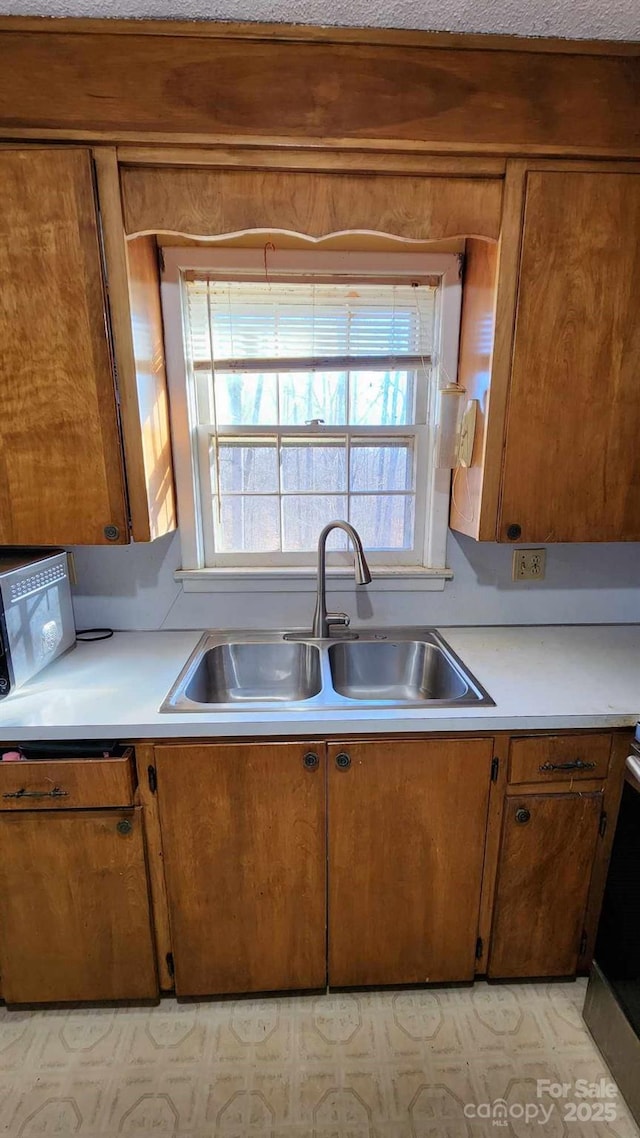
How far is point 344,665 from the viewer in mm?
1687

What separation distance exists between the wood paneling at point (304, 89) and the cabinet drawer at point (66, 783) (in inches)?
57.5

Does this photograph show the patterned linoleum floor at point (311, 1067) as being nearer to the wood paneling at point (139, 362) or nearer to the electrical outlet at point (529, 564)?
the electrical outlet at point (529, 564)

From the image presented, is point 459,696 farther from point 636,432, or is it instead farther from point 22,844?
point 22,844

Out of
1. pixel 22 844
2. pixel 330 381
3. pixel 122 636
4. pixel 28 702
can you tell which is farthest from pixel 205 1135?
pixel 330 381

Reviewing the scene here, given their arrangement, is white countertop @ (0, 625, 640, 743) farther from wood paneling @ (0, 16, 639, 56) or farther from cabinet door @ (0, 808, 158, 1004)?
wood paneling @ (0, 16, 639, 56)

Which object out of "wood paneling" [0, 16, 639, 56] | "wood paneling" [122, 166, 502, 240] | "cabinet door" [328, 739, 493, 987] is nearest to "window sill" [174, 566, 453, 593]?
"cabinet door" [328, 739, 493, 987]

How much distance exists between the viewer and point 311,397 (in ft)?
5.55

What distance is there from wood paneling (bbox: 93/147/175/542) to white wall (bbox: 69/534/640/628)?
0.81ft

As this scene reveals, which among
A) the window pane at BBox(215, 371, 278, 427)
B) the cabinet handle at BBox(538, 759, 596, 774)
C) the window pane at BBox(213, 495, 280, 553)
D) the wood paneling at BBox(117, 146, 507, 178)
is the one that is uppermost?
the wood paneling at BBox(117, 146, 507, 178)

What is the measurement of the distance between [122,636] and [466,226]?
158 centimetres

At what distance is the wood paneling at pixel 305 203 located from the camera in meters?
1.20

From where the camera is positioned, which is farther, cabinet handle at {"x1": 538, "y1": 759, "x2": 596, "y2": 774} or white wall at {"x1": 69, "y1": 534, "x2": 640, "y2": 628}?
white wall at {"x1": 69, "y1": 534, "x2": 640, "y2": 628}

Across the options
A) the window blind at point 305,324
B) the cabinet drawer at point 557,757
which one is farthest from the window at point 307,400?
the cabinet drawer at point 557,757

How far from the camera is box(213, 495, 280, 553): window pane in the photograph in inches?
69.9
